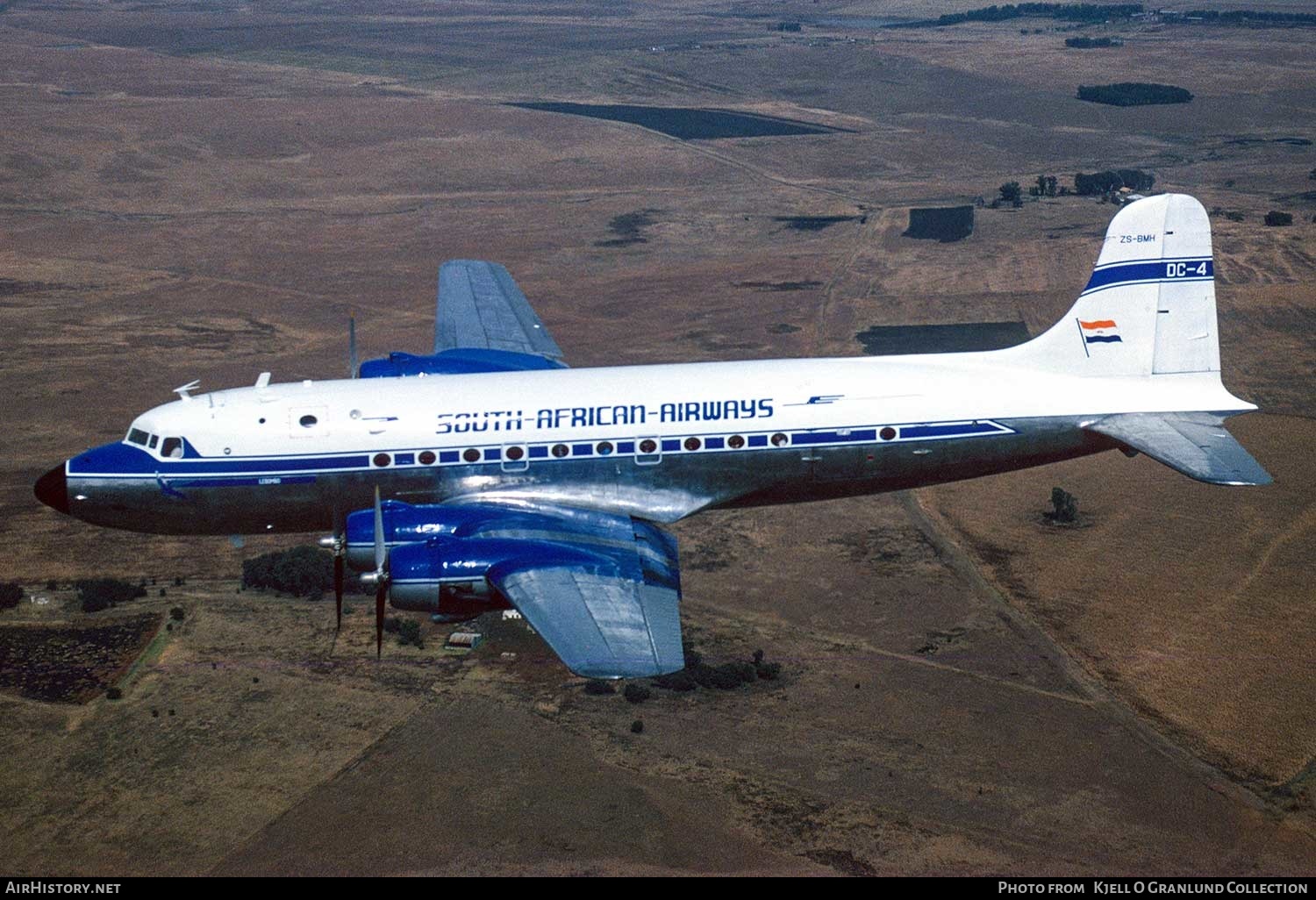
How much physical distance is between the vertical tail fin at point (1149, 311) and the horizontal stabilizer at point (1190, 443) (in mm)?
1990

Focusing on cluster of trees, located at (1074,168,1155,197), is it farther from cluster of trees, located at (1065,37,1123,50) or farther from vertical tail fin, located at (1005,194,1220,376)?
cluster of trees, located at (1065,37,1123,50)

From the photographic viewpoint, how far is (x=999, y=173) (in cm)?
11825

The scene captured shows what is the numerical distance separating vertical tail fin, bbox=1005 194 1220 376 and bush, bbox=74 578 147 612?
29647 mm

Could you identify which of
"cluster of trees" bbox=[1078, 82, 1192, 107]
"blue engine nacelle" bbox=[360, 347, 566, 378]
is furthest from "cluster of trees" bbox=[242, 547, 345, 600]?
"cluster of trees" bbox=[1078, 82, 1192, 107]

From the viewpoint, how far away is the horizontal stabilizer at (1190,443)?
108ft

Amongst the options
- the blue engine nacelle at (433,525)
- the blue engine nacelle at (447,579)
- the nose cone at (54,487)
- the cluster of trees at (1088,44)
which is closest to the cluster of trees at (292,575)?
the nose cone at (54,487)

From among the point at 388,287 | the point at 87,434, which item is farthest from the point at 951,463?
the point at 388,287

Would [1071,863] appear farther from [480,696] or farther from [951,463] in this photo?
[480,696]

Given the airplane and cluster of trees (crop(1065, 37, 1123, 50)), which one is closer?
the airplane

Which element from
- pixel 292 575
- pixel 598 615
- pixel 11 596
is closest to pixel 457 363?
pixel 292 575

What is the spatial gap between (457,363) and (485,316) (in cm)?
500

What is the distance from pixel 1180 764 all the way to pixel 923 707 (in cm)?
678

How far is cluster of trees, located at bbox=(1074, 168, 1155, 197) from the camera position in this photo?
108m

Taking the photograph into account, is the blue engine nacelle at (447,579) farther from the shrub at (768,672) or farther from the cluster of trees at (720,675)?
the shrub at (768,672)
